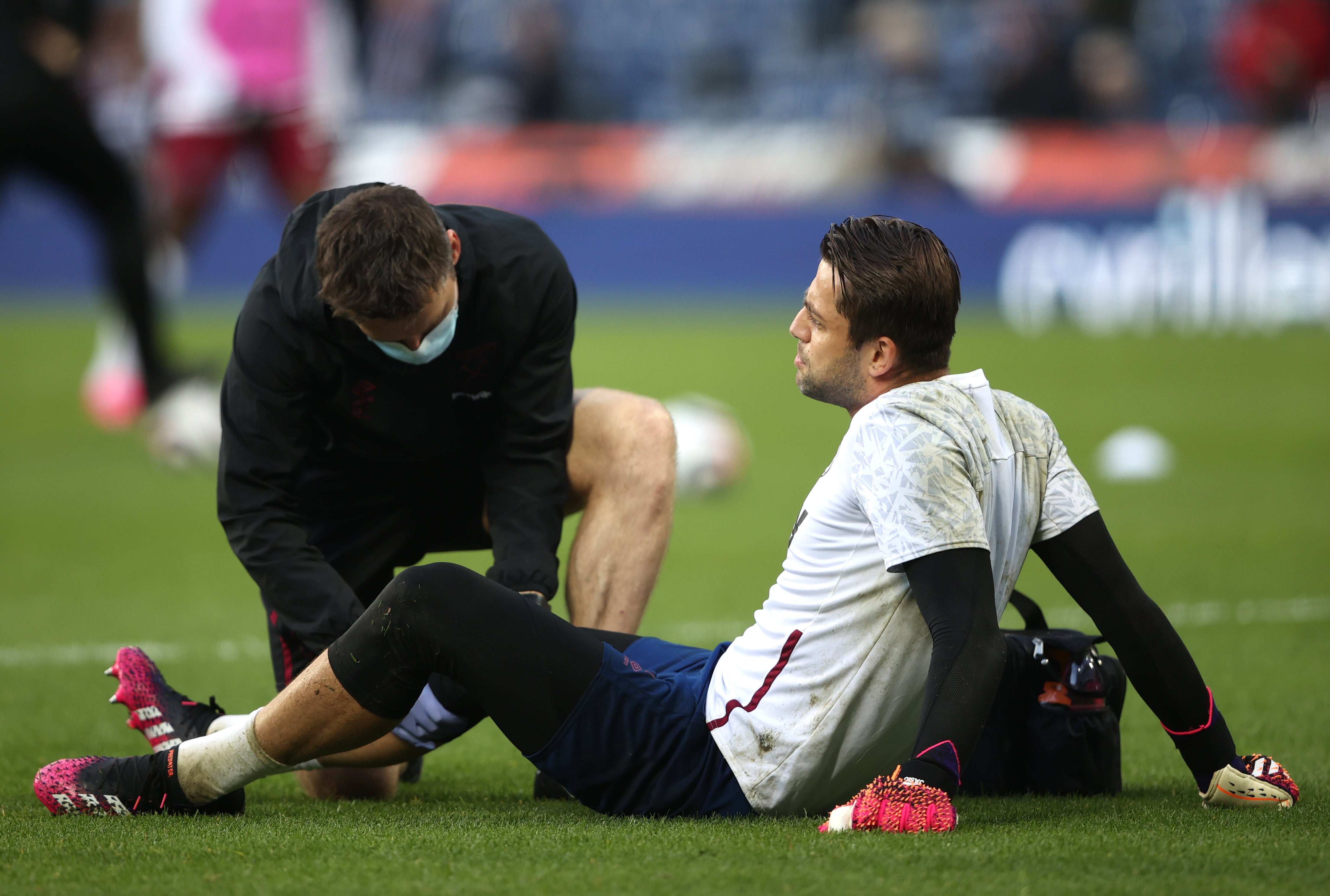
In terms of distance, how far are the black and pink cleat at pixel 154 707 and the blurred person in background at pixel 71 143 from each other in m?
5.24

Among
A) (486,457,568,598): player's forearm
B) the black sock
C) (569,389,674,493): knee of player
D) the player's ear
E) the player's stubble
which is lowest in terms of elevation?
the black sock

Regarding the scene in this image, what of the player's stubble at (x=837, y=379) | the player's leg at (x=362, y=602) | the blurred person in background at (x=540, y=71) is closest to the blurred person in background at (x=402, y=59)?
the blurred person in background at (x=540, y=71)

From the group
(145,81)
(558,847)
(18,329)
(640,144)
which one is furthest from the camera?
(640,144)

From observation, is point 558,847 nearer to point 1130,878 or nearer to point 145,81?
point 1130,878

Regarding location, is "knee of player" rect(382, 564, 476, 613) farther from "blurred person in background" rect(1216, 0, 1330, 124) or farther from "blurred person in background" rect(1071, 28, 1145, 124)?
"blurred person in background" rect(1216, 0, 1330, 124)

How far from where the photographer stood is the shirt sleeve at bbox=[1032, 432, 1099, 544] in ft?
8.93

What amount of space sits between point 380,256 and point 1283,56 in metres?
15.3

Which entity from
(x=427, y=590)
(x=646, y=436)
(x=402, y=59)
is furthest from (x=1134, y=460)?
(x=402, y=59)

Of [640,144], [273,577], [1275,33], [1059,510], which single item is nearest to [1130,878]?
[1059,510]

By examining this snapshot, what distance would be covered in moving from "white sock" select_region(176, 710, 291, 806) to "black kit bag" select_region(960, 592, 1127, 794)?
1.40m

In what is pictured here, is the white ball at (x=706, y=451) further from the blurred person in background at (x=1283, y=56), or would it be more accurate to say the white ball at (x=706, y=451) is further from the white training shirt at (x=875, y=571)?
the blurred person in background at (x=1283, y=56)

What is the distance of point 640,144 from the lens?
1531 cm

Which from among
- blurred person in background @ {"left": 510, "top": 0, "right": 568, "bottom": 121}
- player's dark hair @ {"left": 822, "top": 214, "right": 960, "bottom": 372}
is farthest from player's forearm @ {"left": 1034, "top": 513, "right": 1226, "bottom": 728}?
blurred person in background @ {"left": 510, "top": 0, "right": 568, "bottom": 121}

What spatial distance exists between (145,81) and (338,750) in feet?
36.3
